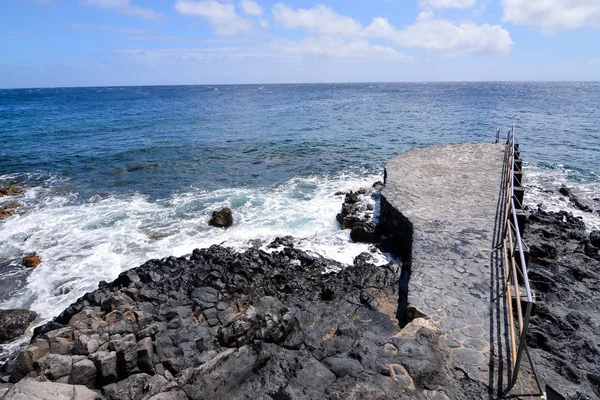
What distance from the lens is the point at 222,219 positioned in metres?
16.0

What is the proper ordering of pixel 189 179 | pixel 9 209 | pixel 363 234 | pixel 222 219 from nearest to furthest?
pixel 363 234 → pixel 222 219 → pixel 9 209 → pixel 189 179

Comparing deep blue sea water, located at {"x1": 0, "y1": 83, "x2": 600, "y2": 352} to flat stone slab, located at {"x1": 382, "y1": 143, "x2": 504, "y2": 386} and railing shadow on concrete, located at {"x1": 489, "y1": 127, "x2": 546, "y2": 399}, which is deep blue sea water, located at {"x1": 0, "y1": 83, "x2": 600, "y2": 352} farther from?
railing shadow on concrete, located at {"x1": 489, "y1": 127, "x2": 546, "y2": 399}

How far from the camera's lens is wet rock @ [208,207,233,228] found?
1598cm

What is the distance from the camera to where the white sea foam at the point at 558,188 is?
56.9 ft

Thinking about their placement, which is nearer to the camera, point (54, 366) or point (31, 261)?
point (54, 366)

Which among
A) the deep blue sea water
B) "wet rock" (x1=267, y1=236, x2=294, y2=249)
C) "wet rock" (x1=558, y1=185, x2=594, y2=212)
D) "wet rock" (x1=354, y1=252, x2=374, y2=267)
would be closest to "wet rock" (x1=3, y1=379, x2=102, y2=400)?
the deep blue sea water

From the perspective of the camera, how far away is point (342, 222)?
15719mm

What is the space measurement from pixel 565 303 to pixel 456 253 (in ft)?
10.2

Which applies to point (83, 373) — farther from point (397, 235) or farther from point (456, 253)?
point (397, 235)

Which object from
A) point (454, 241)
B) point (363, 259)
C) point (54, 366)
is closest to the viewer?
point (54, 366)

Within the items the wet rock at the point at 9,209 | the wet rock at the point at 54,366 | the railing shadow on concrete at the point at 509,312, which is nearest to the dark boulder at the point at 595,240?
the railing shadow on concrete at the point at 509,312

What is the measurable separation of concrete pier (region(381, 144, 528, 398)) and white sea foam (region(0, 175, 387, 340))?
2.06 meters

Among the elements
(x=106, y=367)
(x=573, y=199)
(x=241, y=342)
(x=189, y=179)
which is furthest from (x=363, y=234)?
(x=189, y=179)

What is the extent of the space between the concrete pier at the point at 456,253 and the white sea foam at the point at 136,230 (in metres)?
2.06
